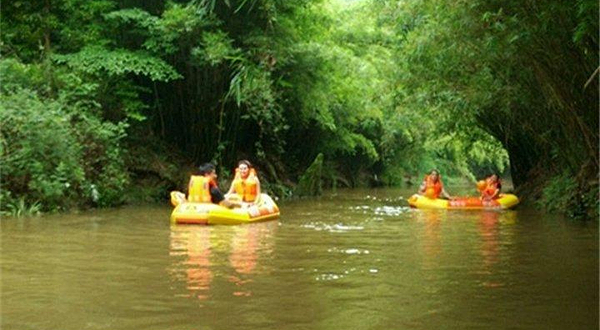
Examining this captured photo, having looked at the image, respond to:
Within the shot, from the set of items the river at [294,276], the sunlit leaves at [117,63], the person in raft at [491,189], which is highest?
the sunlit leaves at [117,63]

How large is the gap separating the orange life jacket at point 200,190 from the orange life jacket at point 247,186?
1.28 metres

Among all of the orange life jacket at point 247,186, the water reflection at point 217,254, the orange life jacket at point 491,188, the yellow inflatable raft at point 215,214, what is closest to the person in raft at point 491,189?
the orange life jacket at point 491,188

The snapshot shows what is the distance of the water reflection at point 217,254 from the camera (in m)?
7.00

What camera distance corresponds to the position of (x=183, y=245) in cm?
991

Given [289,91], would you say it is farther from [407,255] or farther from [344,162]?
[344,162]

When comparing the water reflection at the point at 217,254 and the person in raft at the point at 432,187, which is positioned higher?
the person in raft at the point at 432,187

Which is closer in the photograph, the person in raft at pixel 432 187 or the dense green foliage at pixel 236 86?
the dense green foliage at pixel 236 86

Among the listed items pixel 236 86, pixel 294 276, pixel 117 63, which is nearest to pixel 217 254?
Result: pixel 294 276

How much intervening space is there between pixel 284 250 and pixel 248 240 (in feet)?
4.31

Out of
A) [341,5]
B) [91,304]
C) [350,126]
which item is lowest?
[91,304]

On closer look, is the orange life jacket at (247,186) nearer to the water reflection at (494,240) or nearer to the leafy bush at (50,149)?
the leafy bush at (50,149)

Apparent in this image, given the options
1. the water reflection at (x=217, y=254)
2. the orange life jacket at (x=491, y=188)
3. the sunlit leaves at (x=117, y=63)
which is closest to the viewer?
the water reflection at (x=217, y=254)

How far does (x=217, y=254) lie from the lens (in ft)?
29.8

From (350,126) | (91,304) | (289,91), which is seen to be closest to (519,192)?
(289,91)
